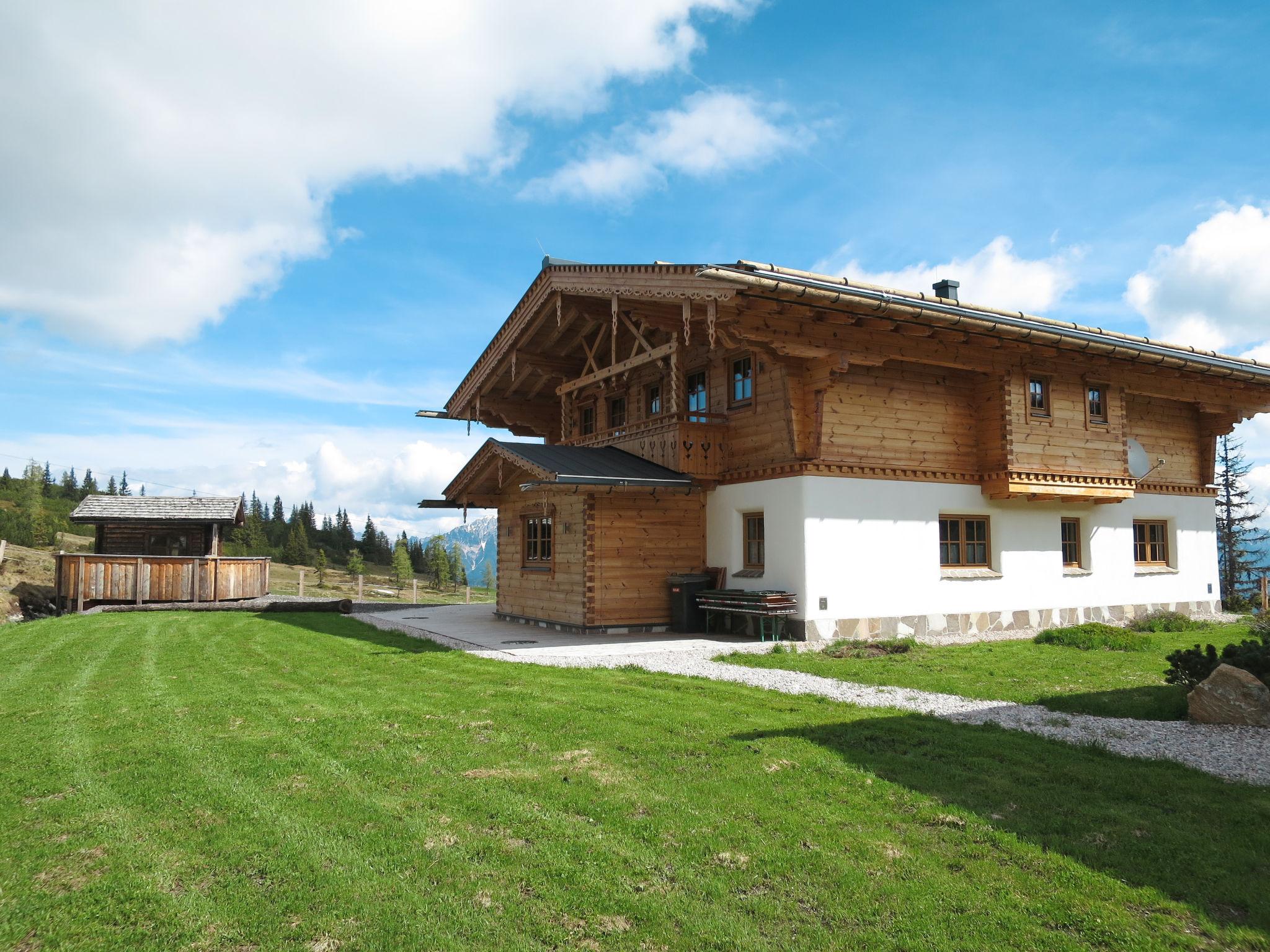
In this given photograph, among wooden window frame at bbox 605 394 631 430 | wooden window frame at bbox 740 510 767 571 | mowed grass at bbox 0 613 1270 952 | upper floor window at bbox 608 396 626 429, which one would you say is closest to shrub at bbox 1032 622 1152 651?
wooden window frame at bbox 740 510 767 571

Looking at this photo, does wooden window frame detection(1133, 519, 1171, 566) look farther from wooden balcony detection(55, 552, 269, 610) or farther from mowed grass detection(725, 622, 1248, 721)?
wooden balcony detection(55, 552, 269, 610)

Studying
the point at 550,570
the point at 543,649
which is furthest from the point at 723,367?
the point at 543,649

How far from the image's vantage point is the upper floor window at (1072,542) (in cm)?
1842

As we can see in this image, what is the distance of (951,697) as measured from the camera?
921cm

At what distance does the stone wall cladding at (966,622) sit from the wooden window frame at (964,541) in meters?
0.96

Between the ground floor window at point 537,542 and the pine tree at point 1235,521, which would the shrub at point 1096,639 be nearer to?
the ground floor window at point 537,542

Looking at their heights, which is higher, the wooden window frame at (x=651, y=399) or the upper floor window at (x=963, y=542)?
the wooden window frame at (x=651, y=399)

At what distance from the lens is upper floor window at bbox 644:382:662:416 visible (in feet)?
62.8

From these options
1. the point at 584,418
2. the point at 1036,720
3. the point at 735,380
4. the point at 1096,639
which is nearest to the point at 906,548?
the point at 1096,639

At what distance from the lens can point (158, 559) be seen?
75.6 feet

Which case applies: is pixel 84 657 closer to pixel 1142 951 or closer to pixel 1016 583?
→ pixel 1142 951

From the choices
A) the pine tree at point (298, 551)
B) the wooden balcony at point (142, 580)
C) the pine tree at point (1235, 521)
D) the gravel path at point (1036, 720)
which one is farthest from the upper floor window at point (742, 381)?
the pine tree at point (298, 551)

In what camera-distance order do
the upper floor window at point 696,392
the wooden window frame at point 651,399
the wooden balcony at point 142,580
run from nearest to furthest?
1. the upper floor window at point 696,392
2. the wooden window frame at point 651,399
3. the wooden balcony at point 142,580

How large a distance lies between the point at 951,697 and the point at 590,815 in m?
5.53
